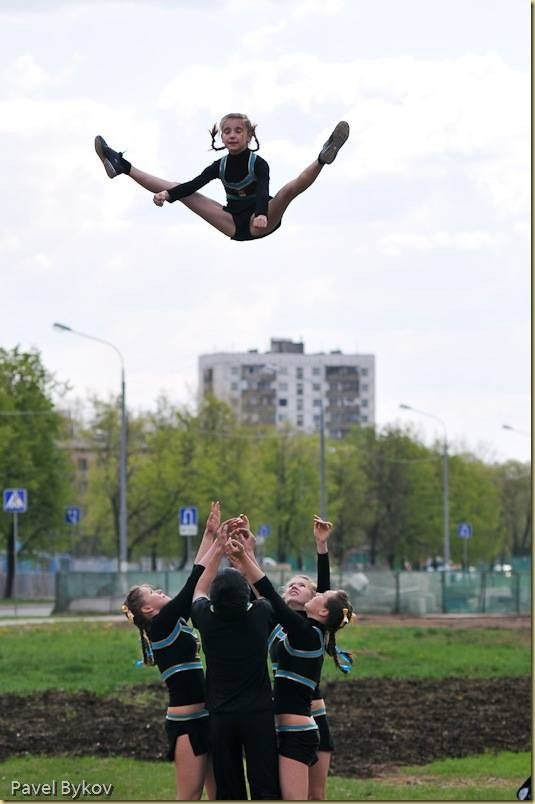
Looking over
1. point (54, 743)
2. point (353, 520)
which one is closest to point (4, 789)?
point (54, 743)

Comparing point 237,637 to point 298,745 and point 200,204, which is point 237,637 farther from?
point 200,204

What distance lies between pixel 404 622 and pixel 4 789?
25405 millimetres

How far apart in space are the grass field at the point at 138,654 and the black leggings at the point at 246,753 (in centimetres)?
1350

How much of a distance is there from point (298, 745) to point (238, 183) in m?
3.21

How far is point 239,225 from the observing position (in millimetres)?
8227

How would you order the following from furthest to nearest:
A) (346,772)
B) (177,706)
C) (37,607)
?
(37,607) < (346,772) < (177,706)

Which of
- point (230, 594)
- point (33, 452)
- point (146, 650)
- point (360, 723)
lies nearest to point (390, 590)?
point (33, 452)

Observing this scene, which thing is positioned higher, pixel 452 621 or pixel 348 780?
pixel 348 780

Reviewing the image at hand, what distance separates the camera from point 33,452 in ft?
170

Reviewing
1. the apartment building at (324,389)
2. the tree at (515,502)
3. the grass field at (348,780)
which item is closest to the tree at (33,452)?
the grass field at (348,780)

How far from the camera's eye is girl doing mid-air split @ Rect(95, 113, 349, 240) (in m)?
7.95

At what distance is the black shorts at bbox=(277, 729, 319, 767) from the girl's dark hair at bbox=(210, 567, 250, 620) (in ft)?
2.85

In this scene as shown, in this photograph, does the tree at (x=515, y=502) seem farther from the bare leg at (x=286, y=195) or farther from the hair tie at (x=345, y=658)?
the bare leg at (x=286, y=195)

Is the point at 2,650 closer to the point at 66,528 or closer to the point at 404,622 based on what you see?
the point at 404,622
